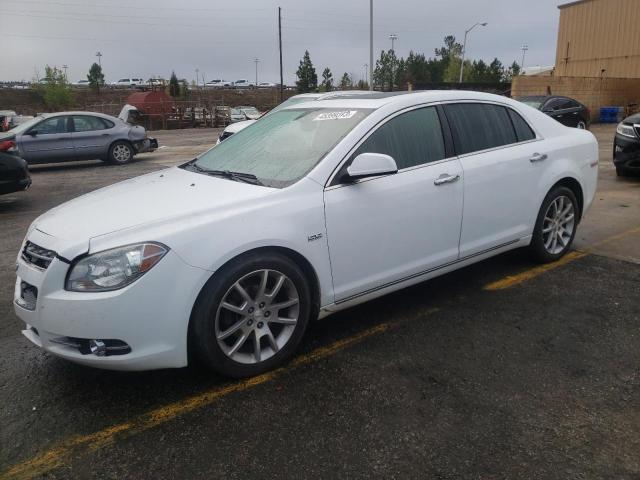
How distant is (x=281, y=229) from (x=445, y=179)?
1.38 metres

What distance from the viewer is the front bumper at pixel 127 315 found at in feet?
8.80

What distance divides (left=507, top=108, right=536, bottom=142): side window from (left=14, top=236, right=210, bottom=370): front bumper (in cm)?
304

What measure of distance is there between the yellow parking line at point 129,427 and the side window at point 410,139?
1363mm

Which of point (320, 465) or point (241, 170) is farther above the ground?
point (241, 170)

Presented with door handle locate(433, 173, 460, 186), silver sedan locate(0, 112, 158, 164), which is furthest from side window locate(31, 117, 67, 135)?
door handle locate(433, 173, 460, 186)

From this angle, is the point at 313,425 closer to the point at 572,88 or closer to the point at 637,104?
the point at 572,88

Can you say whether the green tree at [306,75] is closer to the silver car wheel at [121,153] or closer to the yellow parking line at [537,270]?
the silver car wheel at [121,153]

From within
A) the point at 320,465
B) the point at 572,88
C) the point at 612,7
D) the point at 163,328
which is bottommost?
the point at 320,465

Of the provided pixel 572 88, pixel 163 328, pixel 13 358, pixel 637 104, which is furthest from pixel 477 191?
pixel 637 104

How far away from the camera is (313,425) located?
2691mm

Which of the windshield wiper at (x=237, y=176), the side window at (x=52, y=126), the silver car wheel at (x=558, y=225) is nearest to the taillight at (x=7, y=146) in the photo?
the side window at (x=52, y=126)

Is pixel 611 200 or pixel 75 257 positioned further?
pixel 611 200

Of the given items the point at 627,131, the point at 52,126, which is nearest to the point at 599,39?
the point at 627,131

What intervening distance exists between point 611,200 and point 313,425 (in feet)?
22.9
